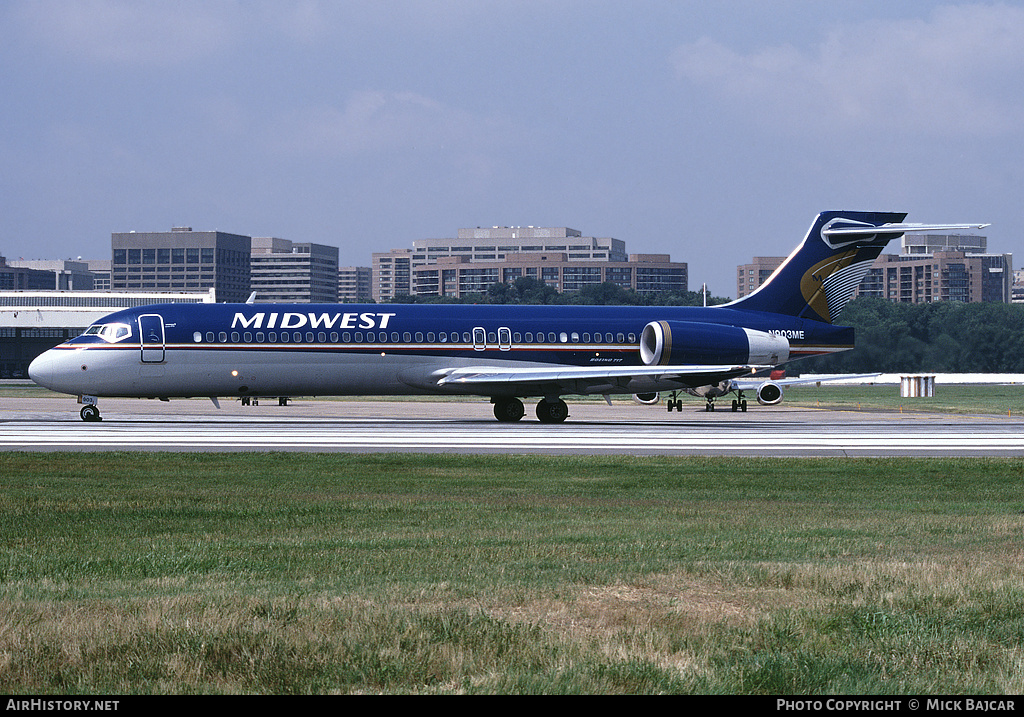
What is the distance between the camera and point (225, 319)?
3766 centimetres

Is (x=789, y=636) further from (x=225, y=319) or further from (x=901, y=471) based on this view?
(x=225, y=319)

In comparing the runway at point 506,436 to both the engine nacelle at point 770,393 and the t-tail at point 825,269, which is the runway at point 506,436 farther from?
the engine nacelle at point 770,393

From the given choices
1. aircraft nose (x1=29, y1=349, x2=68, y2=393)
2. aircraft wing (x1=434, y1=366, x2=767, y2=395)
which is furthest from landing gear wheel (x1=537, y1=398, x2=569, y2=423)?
aircraft nose (x1=29, y1=349, x2=68, y2=393)

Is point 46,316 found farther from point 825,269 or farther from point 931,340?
point 825,269

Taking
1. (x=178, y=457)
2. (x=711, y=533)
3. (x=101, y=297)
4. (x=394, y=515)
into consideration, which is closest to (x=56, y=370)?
(x=178, y=457)

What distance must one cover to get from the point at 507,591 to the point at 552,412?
31.0 meters

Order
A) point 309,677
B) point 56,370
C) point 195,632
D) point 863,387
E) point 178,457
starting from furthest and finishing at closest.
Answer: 1. point 863,387
2. point 56,370
3. point 178,457
4. point 195,632
5. point 309,677

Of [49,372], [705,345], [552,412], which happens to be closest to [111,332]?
[49,372]

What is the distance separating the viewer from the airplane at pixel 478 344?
37.0m

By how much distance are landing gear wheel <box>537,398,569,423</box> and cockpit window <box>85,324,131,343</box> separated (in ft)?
45.0

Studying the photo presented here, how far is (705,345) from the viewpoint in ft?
133

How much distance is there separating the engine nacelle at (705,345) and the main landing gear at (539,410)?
3.50m

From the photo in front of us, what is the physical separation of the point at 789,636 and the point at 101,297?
422 feet

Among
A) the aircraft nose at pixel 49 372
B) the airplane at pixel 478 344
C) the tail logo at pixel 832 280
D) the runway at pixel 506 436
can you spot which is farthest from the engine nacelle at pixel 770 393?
the aircraft nose at pixel 49 372
